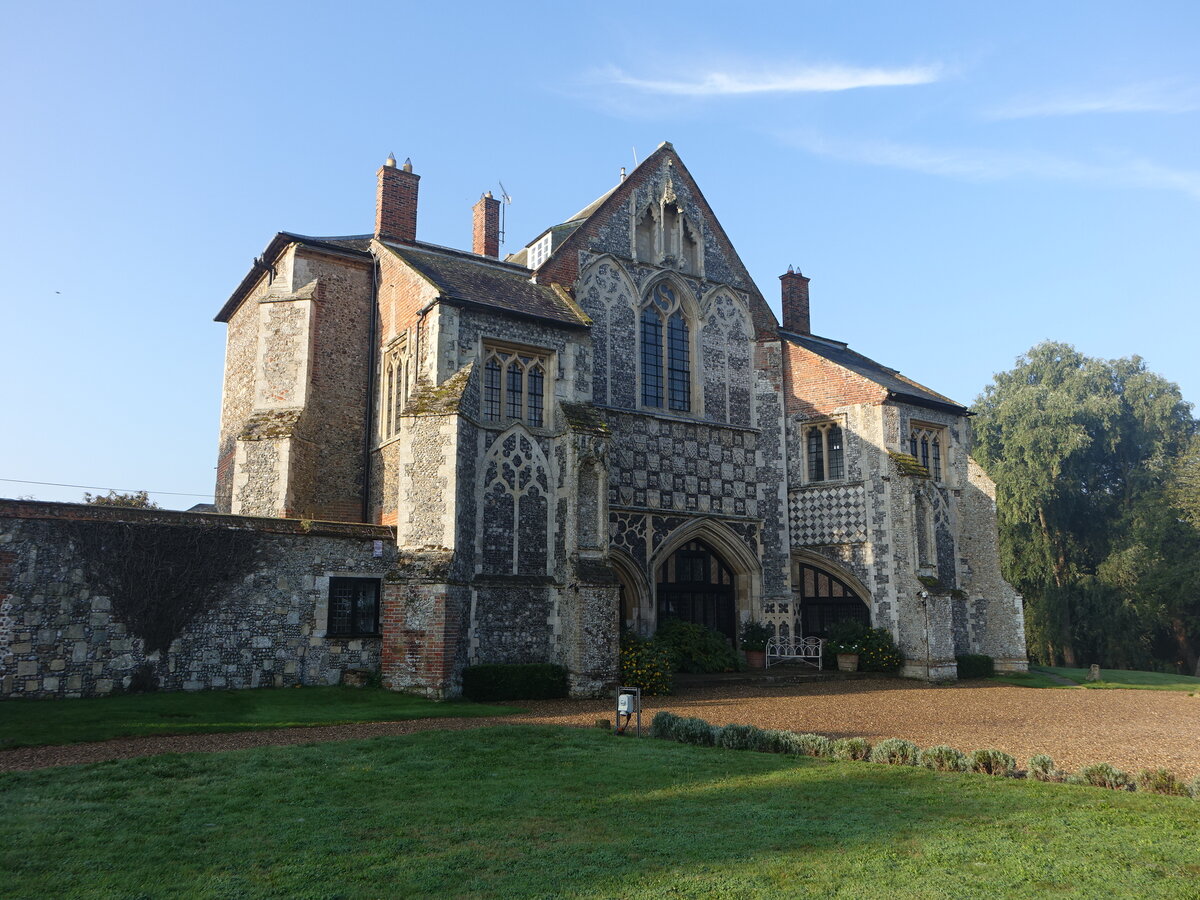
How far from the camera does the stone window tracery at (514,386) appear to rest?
18891mm

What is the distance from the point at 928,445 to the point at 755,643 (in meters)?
8.05

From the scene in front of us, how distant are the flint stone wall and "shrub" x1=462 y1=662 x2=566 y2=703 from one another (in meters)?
2.12

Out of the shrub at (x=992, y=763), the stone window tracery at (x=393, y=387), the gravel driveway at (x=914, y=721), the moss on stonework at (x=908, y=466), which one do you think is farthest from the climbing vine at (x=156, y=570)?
the moss on stonework at (x=908, y=466)

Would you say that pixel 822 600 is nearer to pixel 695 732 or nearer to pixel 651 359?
pixel 651 359

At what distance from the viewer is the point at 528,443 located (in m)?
18.5

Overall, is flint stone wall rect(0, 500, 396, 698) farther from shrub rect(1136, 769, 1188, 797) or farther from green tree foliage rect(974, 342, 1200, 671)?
green tree foliage rect(974, 342, 1200, 671)

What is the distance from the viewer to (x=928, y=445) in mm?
25281

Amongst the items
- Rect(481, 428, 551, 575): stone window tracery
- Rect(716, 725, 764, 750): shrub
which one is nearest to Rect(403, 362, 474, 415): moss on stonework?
Rect(481, 428, 551, 575): stone window tracery

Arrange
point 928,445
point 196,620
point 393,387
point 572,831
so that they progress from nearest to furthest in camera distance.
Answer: point 572,831, point 196,620, point 393,387, point 928,445

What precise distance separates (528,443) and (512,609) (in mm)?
3547

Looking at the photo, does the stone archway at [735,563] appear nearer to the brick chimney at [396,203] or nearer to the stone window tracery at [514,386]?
the stone window tracery at [514,386]

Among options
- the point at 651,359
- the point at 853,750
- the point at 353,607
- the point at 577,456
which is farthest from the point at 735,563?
the point at 853,750

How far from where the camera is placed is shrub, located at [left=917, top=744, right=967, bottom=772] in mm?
9633

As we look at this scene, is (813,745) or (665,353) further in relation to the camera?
(665,353)
